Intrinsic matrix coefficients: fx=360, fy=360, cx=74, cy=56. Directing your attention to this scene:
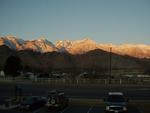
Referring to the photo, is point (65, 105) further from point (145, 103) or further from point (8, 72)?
point (8, 72)

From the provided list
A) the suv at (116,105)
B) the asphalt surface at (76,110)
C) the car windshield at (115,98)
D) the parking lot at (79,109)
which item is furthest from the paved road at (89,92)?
the suv at (116,105)

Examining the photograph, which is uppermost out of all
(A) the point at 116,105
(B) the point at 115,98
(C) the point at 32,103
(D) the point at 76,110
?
(B) the point at 115,98

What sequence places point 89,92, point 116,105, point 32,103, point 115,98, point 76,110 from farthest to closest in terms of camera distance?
point 89,92 < point 32,103 < point 76,110 < point 115,98 < point 116,105

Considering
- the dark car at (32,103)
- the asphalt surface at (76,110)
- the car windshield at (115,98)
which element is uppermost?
the car windshield at (115,98)

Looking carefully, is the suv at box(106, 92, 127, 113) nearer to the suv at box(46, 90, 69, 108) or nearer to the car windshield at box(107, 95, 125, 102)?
the car windshield at box(107, 95, 125, 102)

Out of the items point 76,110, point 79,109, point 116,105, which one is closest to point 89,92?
point 79,109

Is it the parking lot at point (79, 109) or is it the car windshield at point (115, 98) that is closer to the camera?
the car windshield at point (115, 98)

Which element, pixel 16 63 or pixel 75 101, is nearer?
pixel 75 101

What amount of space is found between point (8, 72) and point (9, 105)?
181 ft

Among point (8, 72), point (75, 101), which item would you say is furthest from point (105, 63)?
point (75, 101)

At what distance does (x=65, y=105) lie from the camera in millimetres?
35250

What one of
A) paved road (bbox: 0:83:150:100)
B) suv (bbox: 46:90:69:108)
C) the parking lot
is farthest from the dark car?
paved road (bbox: 0:83:150:100)

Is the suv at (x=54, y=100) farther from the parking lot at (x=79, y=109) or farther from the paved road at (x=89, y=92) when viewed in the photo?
the paved road at (x=89, y=92)

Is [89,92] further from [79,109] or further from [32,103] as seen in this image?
[32,103]
